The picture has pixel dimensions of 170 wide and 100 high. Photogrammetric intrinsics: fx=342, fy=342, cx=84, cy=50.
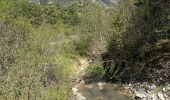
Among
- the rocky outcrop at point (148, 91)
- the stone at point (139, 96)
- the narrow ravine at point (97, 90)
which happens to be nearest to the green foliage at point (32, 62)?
the narrow ravine at point (97, 90)

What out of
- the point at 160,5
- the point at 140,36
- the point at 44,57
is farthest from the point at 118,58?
the point at 44,57

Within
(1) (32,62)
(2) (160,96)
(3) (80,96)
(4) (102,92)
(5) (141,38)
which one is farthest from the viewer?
(5) (141,38)

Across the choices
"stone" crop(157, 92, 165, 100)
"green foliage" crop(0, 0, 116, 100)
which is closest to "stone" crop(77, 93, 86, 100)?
"green foliage" crop(0, 0, 116, 100)

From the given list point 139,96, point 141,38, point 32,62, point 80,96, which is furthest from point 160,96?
point 32,62

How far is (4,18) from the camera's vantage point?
47531 mm

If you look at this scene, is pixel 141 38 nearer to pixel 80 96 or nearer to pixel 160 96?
pixel 160 96

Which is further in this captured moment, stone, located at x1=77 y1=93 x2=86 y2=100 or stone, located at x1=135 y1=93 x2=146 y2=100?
stone, located at x1=77 y1=93 x2=86 y2=100

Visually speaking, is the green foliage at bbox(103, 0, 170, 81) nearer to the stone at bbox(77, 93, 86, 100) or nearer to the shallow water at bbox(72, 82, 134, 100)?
the shallow water at bbox(72, 82, 134, 100)

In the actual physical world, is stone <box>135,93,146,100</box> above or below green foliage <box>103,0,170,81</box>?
below

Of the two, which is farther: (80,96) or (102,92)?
(102,92)

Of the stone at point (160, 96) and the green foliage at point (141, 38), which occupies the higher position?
the green foliage at point (141, 38)

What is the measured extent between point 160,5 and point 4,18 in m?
22.1

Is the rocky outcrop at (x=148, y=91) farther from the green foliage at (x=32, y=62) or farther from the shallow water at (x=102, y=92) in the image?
the green foliage at (x=32, y=62)

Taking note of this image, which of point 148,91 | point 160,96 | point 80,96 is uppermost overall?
point 160,96
